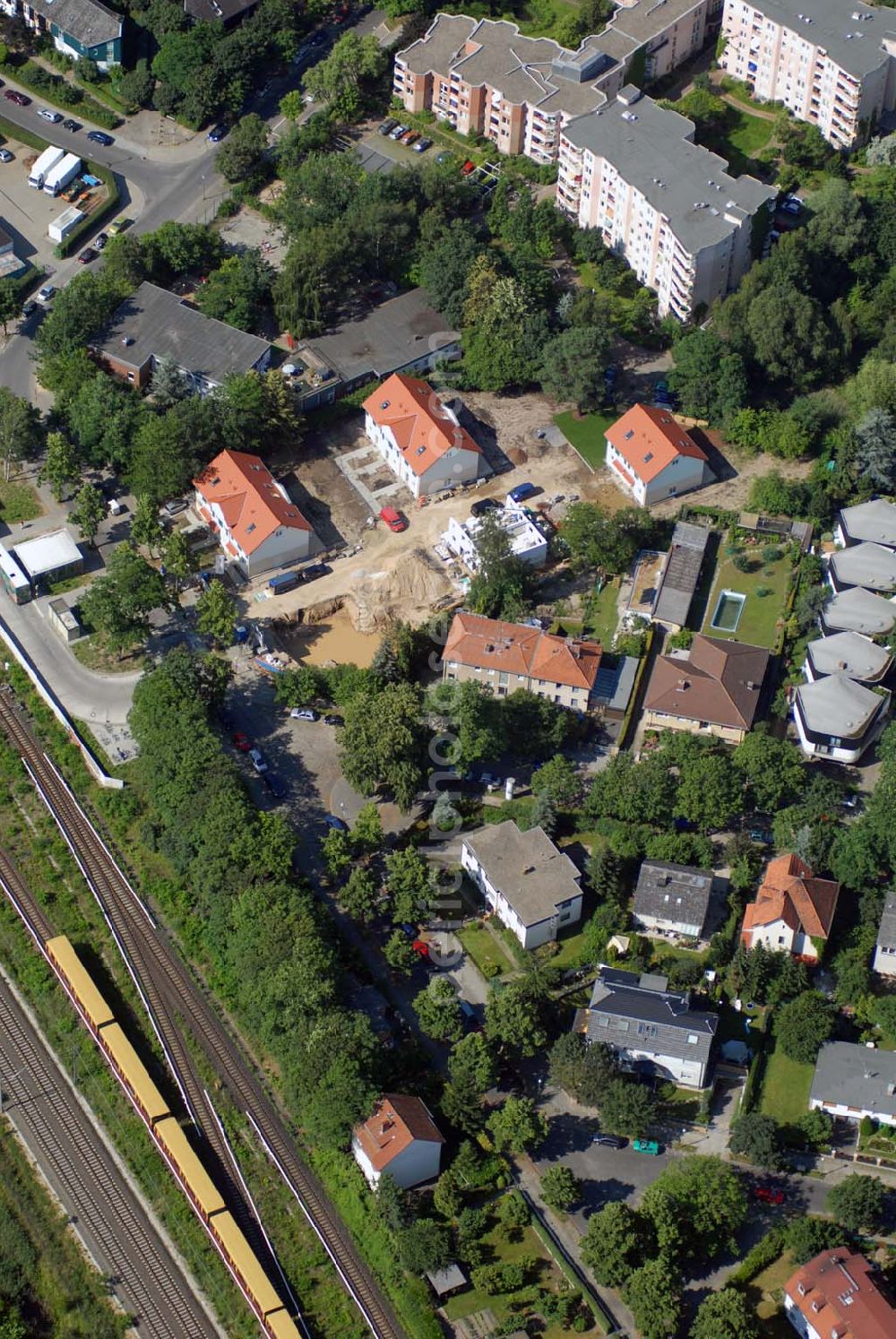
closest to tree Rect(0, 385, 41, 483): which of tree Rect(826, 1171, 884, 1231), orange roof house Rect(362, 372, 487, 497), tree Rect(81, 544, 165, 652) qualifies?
tree Rect(81, 544, 165, 652)

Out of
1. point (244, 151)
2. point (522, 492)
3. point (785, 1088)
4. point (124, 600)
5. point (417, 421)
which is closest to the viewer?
point (785, 1088)

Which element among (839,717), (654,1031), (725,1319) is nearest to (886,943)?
(654,1031)

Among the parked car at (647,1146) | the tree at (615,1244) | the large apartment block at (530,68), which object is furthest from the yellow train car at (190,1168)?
the large apartment block at (530,68)

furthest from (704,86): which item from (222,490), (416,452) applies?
(222,490)

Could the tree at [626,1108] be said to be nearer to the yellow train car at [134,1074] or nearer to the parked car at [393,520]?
the yellow train car at [134,1074]

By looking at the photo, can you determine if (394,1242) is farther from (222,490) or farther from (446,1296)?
(222,490)

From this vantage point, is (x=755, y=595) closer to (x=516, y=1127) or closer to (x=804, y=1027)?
(x=804, y=1027)
